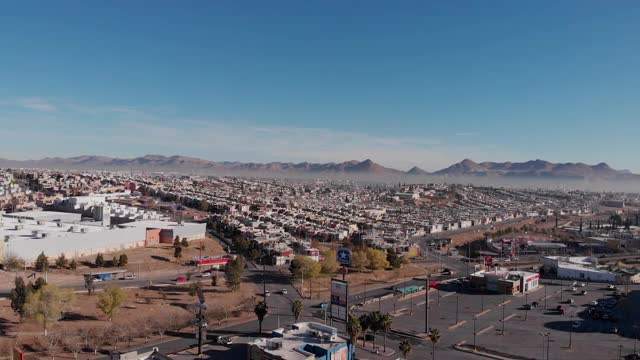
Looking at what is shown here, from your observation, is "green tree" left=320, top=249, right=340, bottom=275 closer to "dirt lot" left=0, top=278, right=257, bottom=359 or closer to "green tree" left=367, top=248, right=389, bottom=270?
"green tree" left=367, top=248, right=389, bottom=270

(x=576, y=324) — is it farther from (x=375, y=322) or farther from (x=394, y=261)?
(x=394, y=261)

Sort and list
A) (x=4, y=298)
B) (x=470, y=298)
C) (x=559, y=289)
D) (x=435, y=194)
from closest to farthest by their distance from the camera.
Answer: (x=4, y=298) < (x=470, y=298) < (x=559, y=289) < (x=435, y=194)

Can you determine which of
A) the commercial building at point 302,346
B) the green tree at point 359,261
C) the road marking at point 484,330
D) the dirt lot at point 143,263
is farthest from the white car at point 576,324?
the dirt lot at point 143,263

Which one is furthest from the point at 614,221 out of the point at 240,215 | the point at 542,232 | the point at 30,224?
the point at 30,224

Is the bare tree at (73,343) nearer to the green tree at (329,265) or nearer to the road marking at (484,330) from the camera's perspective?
the road marking at (484,330)

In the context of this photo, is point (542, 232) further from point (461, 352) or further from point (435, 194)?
point (435, 194)

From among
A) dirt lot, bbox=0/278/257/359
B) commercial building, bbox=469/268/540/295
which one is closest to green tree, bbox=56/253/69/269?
dirt lot, bbox=0/278/257/359
